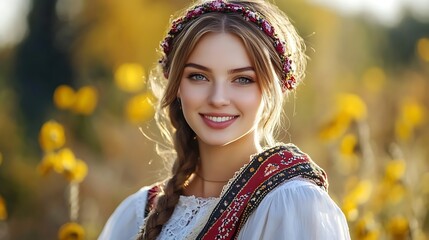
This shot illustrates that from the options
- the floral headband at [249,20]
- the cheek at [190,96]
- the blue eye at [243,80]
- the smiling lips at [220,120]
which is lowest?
the smiling lips at [220,120]

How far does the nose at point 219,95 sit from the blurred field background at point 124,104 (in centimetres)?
142

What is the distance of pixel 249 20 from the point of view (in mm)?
2908

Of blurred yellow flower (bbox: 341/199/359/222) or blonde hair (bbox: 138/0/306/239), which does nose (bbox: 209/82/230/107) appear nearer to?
blonde hair (bbox: 138/0/306/239)

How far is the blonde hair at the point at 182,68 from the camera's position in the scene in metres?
2.85

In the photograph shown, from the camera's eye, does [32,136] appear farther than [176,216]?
Yes

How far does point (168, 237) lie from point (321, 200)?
53 centimetres

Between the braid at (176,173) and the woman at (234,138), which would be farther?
the braid at (176,173)

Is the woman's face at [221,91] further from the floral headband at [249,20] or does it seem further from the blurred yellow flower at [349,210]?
the blurred yellow flower at [349,210]

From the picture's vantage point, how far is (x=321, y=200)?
2703 millimetres

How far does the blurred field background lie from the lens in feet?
16.4

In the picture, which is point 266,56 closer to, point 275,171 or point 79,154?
point 275,171

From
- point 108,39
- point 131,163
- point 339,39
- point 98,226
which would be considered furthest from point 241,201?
point 339,39

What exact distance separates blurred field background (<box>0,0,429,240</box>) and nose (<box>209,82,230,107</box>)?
4.66 ft

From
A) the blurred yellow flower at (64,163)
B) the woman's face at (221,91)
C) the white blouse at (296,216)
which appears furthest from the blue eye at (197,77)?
the blurred yellow flower at (64,163)
